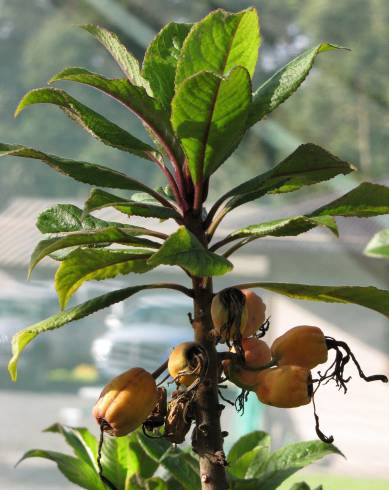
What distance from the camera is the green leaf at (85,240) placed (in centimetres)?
46

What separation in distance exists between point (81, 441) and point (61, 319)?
24 centimetres

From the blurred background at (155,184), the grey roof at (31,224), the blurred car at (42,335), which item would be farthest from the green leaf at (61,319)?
the blurred car at (42,335)

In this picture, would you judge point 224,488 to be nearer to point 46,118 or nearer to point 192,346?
point 192,346

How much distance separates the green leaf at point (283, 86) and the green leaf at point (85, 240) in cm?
9

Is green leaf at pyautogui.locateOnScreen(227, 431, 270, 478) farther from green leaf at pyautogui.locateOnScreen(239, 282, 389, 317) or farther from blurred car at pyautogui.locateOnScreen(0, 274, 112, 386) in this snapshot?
blurred car at pyautogui.locateOnScreen(0, 274, 112, 386)

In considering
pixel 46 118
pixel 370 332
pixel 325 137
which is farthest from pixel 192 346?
pixel 370 332

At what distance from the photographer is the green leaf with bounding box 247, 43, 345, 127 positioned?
0.52 m

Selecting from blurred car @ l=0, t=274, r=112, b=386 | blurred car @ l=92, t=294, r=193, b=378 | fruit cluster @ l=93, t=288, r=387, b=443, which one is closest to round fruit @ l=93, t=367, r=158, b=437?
fruit cluster @ l=93, t=288, r=387, b=443

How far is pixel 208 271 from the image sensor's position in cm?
44

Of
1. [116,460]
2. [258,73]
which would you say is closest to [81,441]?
[116,460]

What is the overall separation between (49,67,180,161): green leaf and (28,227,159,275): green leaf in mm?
59

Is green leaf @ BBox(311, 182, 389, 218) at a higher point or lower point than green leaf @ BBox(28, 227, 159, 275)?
higher

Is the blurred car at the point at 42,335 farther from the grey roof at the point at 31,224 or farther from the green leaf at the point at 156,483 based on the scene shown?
the green leaf at the point at 156,483

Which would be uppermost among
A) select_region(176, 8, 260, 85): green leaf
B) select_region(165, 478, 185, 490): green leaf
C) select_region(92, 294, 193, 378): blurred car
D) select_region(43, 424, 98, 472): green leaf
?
select_region(92, 294, 193, 378): blurred car
